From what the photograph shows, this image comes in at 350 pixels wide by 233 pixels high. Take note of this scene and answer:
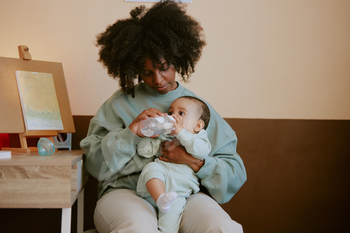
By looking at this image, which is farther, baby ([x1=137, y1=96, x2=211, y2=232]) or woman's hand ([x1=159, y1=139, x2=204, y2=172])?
woman's hand ([x1=159, y1=139, x2=204, y2=172])

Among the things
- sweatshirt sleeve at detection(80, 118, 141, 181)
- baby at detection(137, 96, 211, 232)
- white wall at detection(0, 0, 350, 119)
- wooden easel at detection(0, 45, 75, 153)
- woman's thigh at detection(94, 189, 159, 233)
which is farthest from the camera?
white wall at detection(0, 0, 350, 119)

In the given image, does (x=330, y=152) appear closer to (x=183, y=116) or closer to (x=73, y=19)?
(x=183, y=116)

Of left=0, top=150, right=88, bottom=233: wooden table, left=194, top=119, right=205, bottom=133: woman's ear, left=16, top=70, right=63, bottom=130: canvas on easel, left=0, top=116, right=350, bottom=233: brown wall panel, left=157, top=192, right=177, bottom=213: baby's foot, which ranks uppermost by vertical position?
left=16, top=70, right=63, bottom=130: canvas on easel

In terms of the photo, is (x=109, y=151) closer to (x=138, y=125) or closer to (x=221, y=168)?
(x=138, y=125)

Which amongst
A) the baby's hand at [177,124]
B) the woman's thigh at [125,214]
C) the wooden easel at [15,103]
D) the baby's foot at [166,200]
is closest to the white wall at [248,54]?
the wooden easel at [15,103]

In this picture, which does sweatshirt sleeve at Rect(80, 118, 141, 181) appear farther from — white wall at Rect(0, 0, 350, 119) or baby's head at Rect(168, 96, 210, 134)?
white wall at Rect(0, 0, 350, 119)

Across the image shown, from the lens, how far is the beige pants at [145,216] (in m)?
1.04

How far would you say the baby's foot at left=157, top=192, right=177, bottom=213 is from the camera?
1.06 meters

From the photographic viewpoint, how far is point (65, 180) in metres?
1.18

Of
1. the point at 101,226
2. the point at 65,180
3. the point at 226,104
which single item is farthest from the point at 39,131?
the point at 226,104

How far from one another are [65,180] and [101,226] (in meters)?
0.23

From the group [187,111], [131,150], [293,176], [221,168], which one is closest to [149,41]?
[187,111]

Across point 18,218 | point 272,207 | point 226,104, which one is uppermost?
point 226,104

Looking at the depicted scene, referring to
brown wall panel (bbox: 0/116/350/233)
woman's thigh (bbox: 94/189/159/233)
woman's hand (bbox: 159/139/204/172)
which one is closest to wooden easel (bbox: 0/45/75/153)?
woman's thigh (bbox: 94/189/159/233)
